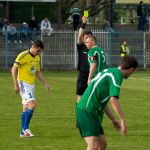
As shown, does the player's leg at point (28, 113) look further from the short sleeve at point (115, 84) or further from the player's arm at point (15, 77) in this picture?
the short sleeve at point (115, 84)

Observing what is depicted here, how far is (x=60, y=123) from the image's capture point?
16594 millimetres

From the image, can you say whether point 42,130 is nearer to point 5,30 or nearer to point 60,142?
point 60,142

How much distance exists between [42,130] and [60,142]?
1748 mm

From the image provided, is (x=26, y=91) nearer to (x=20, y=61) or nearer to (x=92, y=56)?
(x=20, y=61)

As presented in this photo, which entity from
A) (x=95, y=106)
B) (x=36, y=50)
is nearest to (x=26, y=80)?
(x=36, y=50)

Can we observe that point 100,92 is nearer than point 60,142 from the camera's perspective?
Yes

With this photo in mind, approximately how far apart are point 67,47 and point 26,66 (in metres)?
30.0

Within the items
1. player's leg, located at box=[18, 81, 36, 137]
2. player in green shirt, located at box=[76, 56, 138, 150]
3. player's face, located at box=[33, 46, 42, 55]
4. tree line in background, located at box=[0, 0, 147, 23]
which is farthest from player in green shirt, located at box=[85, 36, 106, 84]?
tree line in background, located at box=[0, 0, 147, 23]

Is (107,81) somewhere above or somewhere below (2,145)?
above

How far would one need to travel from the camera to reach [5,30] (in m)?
44.4

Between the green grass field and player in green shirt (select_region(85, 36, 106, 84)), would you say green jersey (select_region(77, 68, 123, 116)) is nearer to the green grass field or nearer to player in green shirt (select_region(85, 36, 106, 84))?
the green grass field

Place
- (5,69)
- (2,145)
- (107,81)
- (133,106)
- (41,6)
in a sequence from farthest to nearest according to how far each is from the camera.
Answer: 1. (41,6)
2. (5,69)
3. (133,106)
4. (2,145)
5. (107,81)

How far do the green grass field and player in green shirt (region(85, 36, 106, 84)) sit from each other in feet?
4.41

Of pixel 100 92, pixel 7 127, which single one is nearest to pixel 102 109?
pixel 100 92
